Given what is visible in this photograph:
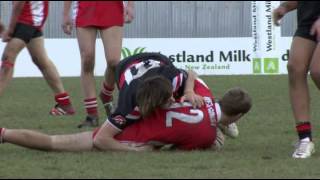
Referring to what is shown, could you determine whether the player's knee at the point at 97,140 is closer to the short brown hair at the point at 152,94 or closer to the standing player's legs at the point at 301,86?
the short brown hair at the point at 152,94

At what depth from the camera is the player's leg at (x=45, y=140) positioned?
6.31 meters

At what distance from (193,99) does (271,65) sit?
1657 centimetres

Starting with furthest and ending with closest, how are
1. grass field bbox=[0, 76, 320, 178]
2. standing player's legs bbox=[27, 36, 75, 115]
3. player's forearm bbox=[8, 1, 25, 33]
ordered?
standing player's legs bbox=[27, 36, 75, 115] → player's forearm bbox=[8, 1, 25, 33] → grass field bbox=[0, 76, 320, 178]

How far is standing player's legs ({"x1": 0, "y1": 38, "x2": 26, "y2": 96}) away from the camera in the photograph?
869 cm

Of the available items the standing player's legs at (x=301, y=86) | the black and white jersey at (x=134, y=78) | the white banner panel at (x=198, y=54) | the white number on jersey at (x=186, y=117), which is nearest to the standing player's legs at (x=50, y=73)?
the black and white jersey at (x=134, y=78)

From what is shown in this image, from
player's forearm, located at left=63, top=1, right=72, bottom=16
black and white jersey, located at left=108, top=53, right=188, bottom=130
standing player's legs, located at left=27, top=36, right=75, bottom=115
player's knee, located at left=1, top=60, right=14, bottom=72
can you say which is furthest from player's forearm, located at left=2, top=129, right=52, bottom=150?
standing player's legs, located at left=27, top=36, right=75, bottom=115

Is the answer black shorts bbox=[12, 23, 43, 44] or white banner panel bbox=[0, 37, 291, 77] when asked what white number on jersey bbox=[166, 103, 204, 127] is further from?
white banner panel bbox=[0, 37, 291, 77]

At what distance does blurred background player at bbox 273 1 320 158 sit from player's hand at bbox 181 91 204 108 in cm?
67

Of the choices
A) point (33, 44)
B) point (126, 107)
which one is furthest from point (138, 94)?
point (33, 44)

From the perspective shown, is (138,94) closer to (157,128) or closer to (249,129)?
(157,128)

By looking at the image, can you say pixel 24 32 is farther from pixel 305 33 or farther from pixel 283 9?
pixel 305 33

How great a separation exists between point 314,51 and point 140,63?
137 cm

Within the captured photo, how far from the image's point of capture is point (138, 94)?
20.0 feet

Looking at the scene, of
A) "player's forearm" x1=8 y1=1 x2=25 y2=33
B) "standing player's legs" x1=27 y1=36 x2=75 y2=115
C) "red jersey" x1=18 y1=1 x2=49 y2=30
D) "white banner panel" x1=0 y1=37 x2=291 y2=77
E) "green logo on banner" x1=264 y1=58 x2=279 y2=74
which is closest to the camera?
"player's forearm" x1=8 y1=1 x2=25 y2=33
